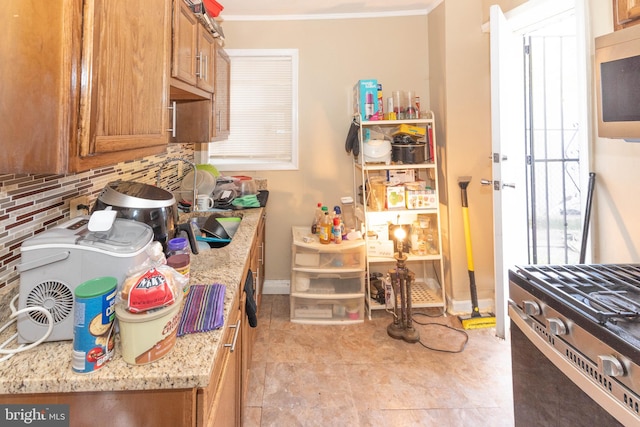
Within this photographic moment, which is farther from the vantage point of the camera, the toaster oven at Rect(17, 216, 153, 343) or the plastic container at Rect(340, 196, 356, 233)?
the plastic container at Rect(340, 196, 356, 233)

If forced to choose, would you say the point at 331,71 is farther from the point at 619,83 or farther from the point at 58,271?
the point at 58,271

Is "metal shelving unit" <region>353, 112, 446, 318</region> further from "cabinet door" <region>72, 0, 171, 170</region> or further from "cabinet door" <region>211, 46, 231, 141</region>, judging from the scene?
"cabinet door" <region>72, 0, 171, 170</region>

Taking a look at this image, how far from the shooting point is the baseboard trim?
3.10 m

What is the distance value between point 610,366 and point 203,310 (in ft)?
3.40

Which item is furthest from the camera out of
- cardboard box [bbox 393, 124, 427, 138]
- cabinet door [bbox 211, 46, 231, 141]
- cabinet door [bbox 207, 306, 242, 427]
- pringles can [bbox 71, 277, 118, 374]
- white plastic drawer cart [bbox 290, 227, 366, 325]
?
cardboard box [bbox 393, 124, 427, 138]

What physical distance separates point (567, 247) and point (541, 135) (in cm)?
99

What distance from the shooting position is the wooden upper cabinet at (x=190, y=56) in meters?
1.45

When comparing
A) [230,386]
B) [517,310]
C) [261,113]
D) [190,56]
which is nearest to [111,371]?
[230,386]

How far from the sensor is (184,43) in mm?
1563

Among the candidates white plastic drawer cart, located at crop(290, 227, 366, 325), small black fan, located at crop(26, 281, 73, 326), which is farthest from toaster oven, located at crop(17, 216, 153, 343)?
white plastic drawer cart, located at crop(290, 227, 366, 325)

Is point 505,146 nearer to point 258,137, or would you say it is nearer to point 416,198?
point 416,198

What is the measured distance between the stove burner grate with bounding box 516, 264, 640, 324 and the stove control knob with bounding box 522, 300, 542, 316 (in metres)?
0.06

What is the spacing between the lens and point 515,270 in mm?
1218

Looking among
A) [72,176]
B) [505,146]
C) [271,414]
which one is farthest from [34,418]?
[505,146]
